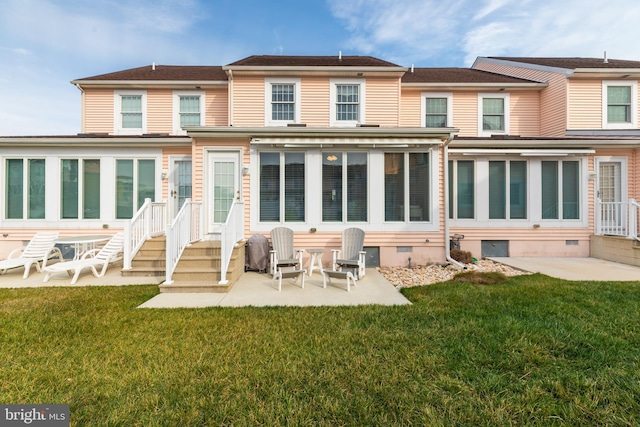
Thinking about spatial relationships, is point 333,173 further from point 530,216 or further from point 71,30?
point 71,30

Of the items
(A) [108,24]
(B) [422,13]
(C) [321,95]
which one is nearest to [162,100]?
(A) [108,24]

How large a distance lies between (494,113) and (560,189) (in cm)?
436

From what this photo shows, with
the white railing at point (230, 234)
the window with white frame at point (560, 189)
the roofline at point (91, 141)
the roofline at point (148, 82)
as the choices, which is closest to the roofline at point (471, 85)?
the window with white frame at point (560, 189)

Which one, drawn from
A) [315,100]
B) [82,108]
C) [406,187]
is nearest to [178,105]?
[82,108]

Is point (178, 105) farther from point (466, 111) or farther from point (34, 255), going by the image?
point (466, 111)

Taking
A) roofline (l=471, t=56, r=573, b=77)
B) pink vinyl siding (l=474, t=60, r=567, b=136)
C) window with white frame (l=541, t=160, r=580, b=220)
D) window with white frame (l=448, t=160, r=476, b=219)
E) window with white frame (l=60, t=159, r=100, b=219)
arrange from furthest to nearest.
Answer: pink vinyl siding (l=474, t=60, r=567, b=136) < roofline (l=471, t=56, r=573, b=77) < window with white frame (l=448, t=160, r=476, b=219) < window with white frame (l=541, t=160, r=580, b=220) < window with white frame (l=60, t=159, r=100, b=219)

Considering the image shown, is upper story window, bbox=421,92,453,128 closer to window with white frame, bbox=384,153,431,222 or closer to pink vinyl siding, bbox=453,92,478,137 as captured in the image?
pink vinyl siding, bbox=453,92,478,137

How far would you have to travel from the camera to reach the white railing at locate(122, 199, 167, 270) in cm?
669

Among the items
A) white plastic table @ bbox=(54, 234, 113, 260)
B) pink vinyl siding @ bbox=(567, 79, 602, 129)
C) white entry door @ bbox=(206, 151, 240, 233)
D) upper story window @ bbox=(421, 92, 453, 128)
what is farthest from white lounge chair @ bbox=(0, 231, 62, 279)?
pink vinyl siding @ bbox=(567, 79, 602, 129)

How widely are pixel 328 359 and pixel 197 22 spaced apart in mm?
17922

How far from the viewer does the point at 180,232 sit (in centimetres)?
634

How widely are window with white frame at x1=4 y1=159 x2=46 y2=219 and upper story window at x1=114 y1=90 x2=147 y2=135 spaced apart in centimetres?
334

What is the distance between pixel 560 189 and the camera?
8.99 m

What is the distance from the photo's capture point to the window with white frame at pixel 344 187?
7.87 meters
